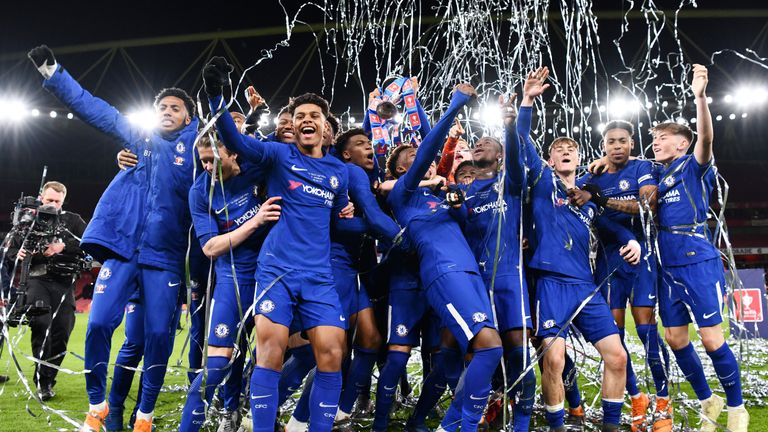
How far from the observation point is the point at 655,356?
4.39m

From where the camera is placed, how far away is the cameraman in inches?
222

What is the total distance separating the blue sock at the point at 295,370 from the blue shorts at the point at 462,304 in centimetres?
92

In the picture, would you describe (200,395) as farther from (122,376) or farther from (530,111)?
(530,111)

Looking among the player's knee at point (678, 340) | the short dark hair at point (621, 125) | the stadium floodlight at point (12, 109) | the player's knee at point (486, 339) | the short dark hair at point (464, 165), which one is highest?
the stadium floodlight at point (12, 109)

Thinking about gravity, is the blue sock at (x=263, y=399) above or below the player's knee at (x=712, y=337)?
below

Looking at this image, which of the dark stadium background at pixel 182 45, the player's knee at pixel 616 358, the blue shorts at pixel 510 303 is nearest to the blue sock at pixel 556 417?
the player's knee at pixel 616 358

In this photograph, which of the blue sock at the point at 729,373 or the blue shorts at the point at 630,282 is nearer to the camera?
the blue sock at the point at 729,373

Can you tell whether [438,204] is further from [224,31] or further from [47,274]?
[224,31]

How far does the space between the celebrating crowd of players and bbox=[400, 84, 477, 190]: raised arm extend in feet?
0.05

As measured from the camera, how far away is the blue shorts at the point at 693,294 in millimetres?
3924

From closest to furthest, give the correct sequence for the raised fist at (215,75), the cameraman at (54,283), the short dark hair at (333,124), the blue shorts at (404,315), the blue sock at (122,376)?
1. the raised fist at (215,75)
2. the blue shorts at (404,315)
3. the blue sock at (122,376)
4. the short dark hair at (333,124)
5. the cameraman at (54,283)

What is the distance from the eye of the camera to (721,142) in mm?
23047

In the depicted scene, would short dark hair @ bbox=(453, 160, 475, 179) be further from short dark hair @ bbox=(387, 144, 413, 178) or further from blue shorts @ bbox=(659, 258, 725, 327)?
blue shorts @ bbox=(659, 258, 725, 327)

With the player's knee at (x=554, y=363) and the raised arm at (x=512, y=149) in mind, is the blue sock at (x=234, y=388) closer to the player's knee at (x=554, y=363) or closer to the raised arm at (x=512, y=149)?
the player's knee at (x=554, y=363)
